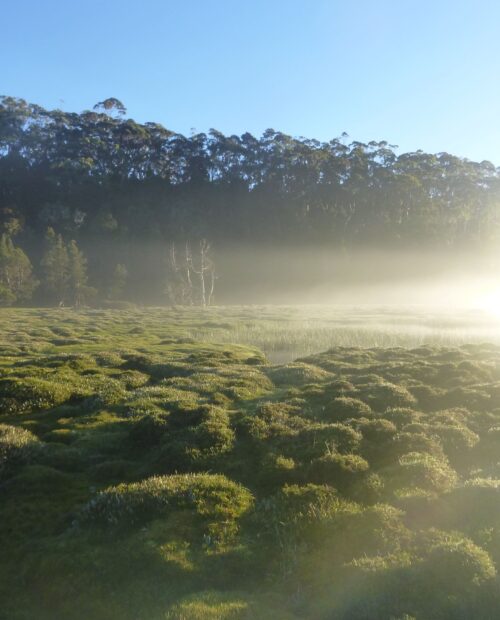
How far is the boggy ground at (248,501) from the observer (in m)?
9.34

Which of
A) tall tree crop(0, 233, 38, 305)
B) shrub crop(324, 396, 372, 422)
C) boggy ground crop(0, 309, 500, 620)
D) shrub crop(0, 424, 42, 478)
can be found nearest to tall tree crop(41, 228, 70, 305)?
tall tree crop(0, 233, 38, 305)

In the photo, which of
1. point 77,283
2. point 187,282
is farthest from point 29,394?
point 187,282

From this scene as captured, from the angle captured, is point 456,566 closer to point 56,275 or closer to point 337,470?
point 337,470

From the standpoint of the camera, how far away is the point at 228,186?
184 meters

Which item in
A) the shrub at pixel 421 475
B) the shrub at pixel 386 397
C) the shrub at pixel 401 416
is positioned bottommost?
the shrub at pixel 386 397

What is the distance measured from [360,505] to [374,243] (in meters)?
170

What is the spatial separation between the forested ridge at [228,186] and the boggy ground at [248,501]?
5398 inches

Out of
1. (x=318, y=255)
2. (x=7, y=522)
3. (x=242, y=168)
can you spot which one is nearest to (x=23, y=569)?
(x=7, y=522)

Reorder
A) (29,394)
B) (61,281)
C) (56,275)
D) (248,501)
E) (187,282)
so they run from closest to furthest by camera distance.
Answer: (248,501), (29,394), (56,275), (61,281), (187,282)

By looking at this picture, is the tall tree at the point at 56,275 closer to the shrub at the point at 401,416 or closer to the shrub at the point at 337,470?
the shrub at the point at 401,416

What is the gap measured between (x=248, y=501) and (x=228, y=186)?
178m

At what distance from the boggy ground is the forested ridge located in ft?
450

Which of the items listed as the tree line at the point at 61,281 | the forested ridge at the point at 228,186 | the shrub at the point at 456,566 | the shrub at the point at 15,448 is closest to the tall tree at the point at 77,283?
the tree line at the point at 61,281

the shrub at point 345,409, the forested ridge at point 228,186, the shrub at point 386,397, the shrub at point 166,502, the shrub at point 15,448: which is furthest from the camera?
the forested ridge at point 228,186
